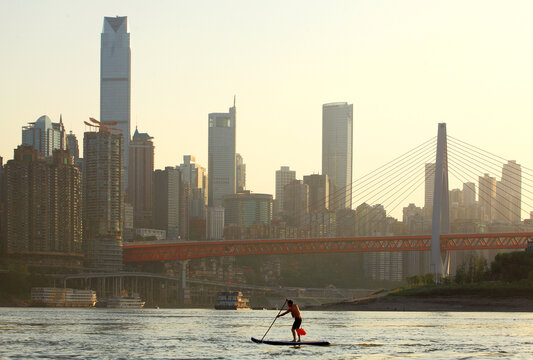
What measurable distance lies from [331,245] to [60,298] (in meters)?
47.5

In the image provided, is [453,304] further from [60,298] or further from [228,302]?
[60,298]

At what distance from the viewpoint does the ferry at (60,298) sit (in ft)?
541

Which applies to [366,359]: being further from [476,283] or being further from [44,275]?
[44,275]

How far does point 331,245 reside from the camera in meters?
151

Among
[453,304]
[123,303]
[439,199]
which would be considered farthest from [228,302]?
[453,304]

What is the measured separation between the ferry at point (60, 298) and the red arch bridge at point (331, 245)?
61.4 ft

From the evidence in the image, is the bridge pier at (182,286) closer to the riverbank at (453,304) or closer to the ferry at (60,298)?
the ferry at (60,298)

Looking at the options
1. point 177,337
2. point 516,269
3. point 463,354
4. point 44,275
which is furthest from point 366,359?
point 44,275

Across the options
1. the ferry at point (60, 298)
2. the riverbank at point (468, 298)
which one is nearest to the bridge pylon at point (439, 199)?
the riverbank at point (468, 298)

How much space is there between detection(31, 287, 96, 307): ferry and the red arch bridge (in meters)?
18.7

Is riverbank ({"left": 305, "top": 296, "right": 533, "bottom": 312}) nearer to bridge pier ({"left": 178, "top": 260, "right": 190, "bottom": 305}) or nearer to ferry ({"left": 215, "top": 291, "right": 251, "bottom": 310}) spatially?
ferry ({"left": 215, "top": 291, "right": 251, "bottom": 310})

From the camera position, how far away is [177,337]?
53250mm

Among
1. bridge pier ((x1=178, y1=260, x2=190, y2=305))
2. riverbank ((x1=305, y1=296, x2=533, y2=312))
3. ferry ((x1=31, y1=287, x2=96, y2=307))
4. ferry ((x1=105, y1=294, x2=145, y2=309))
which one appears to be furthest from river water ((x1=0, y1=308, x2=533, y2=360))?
bridge pier ((x1=178, y1=260, x2=190, y2=305))

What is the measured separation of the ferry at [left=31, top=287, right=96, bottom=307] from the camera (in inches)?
6496
